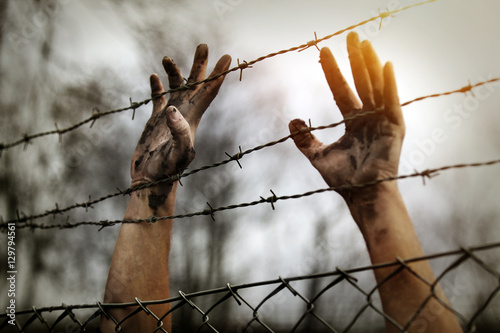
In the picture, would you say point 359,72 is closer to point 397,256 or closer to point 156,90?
point 397,256

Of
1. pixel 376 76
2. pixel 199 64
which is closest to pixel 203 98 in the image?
pixel 199 64

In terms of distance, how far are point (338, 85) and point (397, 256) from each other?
0.84 m

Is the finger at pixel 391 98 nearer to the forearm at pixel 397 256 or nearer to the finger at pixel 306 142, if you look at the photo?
the forearm at pixel 397 256

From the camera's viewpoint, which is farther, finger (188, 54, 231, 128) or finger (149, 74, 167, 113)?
finger (149, 74, 167, 113)

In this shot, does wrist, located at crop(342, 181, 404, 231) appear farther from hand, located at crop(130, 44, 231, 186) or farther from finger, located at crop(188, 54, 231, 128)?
finger, located at crop(188, 54, 231, 128)

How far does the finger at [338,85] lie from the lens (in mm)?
1821

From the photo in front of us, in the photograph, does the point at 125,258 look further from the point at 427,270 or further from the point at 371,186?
the point at 427,270

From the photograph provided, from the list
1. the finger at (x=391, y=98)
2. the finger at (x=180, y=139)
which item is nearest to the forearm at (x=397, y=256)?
the finger at (x=391, y=98)

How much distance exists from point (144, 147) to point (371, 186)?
4.92 feet

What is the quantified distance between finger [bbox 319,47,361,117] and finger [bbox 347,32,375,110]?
0.37 feet

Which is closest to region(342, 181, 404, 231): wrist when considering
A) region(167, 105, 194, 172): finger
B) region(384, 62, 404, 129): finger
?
region(384, 62, 404, 129): finger

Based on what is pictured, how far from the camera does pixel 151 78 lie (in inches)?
107

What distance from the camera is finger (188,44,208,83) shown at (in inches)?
99.9

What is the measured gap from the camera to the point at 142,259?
2.13 meters
